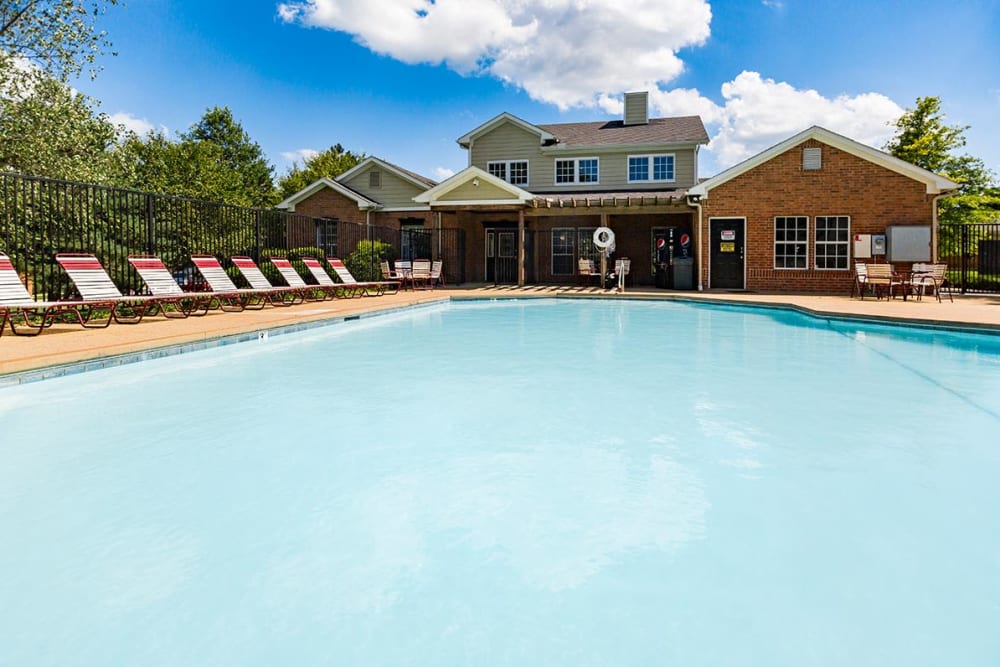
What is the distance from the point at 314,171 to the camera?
49438 mm

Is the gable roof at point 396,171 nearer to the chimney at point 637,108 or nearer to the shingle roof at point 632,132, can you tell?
the shingle roof at point 632,132

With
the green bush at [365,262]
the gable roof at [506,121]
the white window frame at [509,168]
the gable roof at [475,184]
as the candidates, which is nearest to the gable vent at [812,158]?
the gable roof at [475,184]

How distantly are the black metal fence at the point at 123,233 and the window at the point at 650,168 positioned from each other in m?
6.62

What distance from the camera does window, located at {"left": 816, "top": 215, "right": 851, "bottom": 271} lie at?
17.6 m

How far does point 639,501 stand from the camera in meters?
3.38

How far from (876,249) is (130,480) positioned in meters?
18.4

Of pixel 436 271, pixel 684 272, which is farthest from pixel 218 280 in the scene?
pixel 684 272

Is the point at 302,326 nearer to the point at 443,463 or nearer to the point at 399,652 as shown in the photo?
the point at 443,463

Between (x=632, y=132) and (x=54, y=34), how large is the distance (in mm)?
17801

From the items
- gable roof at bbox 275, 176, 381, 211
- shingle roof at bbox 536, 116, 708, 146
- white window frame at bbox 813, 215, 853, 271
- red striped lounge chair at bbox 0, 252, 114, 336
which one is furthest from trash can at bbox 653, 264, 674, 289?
red striped lounge chair at bbox 0, 252, 114, 336

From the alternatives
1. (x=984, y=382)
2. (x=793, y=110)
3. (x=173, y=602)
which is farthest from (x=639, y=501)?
(x=793, y=110)

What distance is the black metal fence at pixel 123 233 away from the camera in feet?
31.3

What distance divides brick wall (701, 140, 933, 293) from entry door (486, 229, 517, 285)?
26.0 feet

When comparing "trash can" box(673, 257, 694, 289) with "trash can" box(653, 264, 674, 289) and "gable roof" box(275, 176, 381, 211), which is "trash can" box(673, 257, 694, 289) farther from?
"gable roof" box(275, 176, 381, 211)
